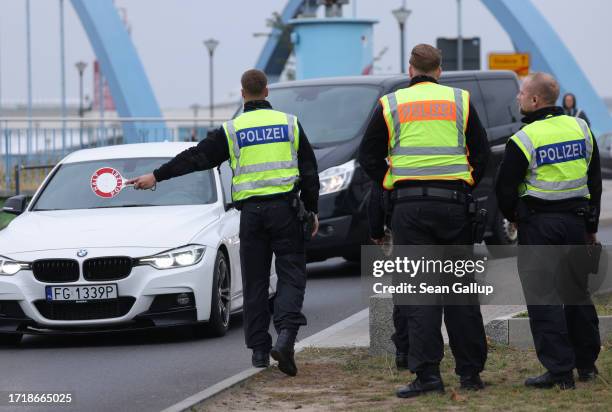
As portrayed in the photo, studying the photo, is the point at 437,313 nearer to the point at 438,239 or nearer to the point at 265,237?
the point at 438,239

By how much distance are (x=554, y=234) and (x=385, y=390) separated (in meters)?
1.24

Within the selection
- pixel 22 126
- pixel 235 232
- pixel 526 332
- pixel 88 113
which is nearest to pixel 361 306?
pixel 235 232

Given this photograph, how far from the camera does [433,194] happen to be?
7.49 m

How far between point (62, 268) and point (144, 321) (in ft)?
2.29

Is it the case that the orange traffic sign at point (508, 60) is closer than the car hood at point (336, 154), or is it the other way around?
the car hood at point (336, 154)

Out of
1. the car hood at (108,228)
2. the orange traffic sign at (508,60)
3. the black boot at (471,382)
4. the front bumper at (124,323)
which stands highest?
the orange traffic sign at (508,60)

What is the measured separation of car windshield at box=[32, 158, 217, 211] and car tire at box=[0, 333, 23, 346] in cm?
118

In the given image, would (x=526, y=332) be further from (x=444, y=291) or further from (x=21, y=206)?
(x=21, y=206)

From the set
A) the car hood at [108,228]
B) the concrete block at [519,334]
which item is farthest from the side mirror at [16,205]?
the concrete block at [519,334]

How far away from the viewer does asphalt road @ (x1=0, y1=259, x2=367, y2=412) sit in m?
8.37

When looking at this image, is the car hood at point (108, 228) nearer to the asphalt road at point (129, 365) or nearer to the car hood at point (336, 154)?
the asphalt road at point (129, 365)

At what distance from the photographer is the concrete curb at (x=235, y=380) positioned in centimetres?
746

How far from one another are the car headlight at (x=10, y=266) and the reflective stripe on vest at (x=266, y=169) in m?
2.21

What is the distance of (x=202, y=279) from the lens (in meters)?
10.5
